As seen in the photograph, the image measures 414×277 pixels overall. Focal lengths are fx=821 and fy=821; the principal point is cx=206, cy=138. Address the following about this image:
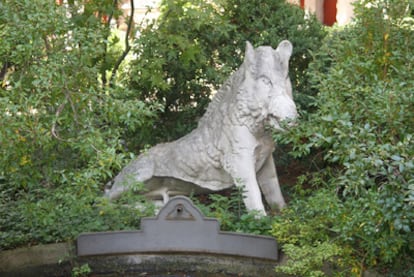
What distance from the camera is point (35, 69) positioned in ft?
17.9

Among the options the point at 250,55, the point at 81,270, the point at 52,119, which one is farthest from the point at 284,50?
the point at 81,270

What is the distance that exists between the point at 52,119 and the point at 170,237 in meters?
1.28

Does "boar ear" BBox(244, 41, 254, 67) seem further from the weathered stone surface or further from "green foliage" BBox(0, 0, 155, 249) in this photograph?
the weathered stone surface

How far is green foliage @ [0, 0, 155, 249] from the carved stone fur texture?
55cm

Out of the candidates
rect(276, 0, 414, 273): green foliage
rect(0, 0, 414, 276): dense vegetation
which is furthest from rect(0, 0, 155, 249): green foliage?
rect(276, 0, 414, 273): green foliage

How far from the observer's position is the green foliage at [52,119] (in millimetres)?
5262

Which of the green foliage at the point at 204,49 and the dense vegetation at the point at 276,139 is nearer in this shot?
the dense vegetation at the point at 276,139

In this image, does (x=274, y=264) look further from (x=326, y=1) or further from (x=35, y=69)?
(x=326, y=1)

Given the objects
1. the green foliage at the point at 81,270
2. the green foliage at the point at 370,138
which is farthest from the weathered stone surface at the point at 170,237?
the green foliage at the point at 370,138

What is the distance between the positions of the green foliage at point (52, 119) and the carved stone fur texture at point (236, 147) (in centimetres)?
55

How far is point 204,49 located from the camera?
8.20 m

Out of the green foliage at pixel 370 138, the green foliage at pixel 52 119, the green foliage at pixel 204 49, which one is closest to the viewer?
the green foliage at pixel 370 138

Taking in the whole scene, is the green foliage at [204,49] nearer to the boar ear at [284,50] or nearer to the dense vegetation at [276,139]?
the dense vegetation at [276,139]

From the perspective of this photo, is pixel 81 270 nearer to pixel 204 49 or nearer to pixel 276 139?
pixel 276 139
